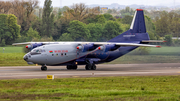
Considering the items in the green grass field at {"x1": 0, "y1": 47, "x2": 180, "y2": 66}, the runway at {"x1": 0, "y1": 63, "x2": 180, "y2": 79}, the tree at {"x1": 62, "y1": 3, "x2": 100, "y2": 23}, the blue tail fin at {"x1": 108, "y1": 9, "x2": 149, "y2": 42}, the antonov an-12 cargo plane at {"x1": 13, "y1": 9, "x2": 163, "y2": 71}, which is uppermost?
the tree at {"x1": 62, "y1": 3, "x2": 100, "y2": 23}

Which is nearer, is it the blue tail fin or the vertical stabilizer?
the blue tail fin

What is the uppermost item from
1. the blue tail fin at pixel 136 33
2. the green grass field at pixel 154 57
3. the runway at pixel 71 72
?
the blue tail fin at pixel 136 33

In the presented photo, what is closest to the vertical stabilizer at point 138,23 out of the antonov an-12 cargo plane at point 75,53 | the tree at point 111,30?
the antonov an-12 cargo plane at point 75,53

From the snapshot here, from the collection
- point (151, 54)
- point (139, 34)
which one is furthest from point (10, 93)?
point (151, 54)

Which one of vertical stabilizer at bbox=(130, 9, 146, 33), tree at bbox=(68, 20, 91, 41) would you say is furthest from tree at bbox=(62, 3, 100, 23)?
vertical stabilizer at bbox=(130, 9, 146, 33)

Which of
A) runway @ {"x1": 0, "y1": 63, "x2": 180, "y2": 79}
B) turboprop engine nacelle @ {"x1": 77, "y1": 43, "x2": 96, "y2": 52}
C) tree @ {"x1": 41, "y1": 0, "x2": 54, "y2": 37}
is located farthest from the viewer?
tree @ {"x1": 41, "y1": 0, "x2": 54, "y2": 37}

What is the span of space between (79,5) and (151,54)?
52413 mm

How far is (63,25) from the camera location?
84.6 m

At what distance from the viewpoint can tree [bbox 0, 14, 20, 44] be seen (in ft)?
243

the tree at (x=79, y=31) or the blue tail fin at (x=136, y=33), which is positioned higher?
the blue tail fin at (x=136, y=33)

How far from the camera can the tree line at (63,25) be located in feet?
224

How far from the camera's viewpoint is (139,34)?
3809cm

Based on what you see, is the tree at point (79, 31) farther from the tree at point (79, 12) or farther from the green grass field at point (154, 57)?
the green grass field at point (154, 57)

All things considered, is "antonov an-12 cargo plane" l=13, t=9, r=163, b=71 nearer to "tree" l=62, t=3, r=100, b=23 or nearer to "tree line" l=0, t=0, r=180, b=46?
"tree line" l=0, t=0, r=180, b=46
